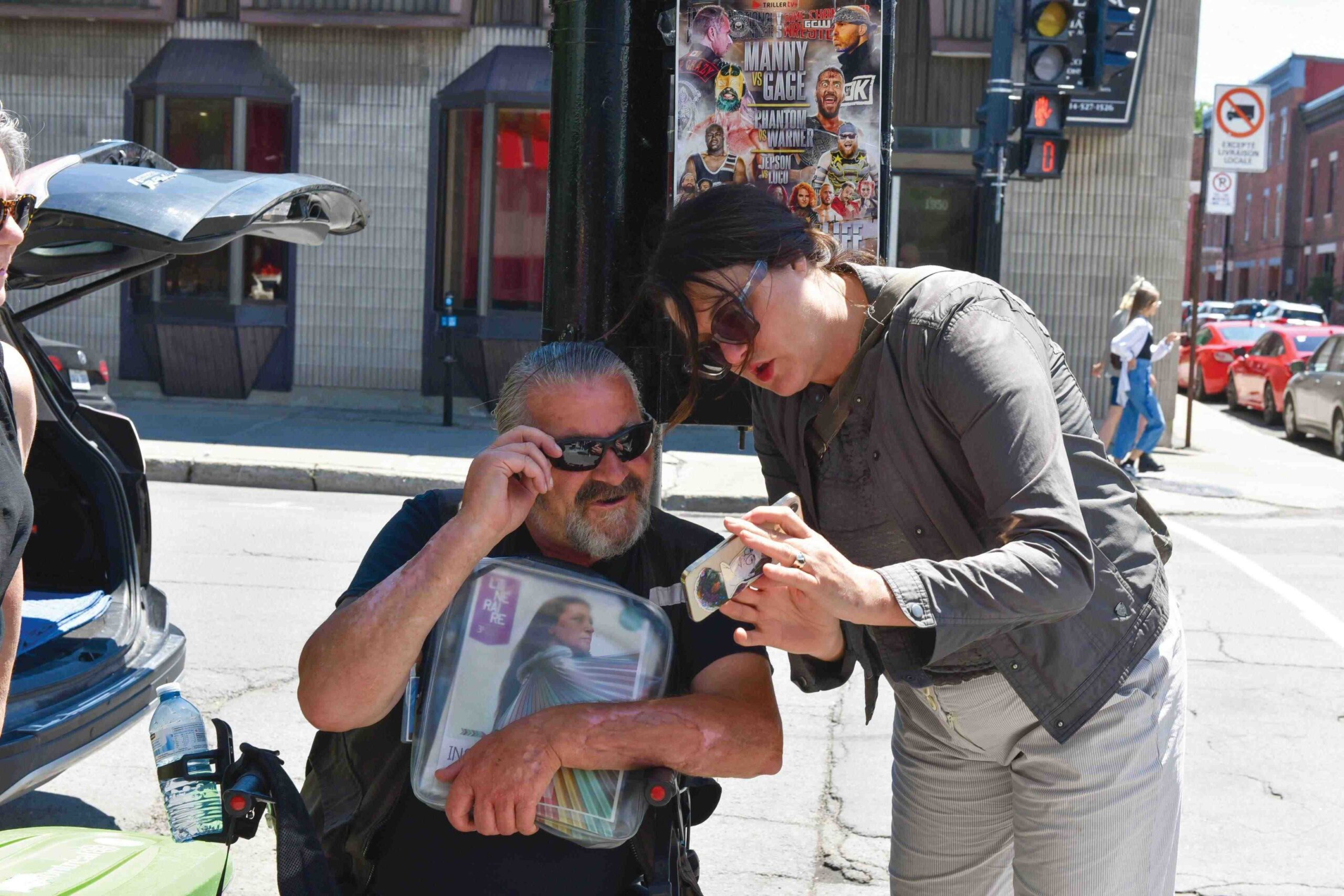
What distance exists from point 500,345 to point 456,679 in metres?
12.3

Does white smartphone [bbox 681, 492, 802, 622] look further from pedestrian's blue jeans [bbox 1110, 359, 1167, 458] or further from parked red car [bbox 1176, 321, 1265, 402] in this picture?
parked red car [bbox 1176, 321, 1265, 402]

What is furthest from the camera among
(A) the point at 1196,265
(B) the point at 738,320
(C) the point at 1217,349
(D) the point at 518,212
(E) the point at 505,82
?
(C) the point at 1217,349

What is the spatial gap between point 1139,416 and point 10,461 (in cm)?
1171

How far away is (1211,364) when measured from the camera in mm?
23547

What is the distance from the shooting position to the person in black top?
7.76 feet

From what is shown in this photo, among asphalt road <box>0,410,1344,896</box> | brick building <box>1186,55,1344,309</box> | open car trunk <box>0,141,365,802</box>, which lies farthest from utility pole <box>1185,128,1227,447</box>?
brick building <box>1186,55,1344,309</box>

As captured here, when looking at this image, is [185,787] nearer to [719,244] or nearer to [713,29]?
[719,244]

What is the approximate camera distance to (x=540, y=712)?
2416mm

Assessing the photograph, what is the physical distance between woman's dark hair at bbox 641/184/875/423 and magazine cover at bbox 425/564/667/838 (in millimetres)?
524

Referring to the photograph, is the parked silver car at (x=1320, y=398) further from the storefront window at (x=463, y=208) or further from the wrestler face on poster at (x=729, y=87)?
the wrestler face on poster at (x=729, y=87)

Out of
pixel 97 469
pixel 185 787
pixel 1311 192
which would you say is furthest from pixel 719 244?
pixel 1311 192

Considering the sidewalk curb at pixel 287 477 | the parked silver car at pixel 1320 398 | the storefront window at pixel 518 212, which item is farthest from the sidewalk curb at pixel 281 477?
the parked silver car at pixel 1320 398

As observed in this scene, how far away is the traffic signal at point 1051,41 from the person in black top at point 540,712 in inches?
309

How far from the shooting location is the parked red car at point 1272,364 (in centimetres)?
1959
